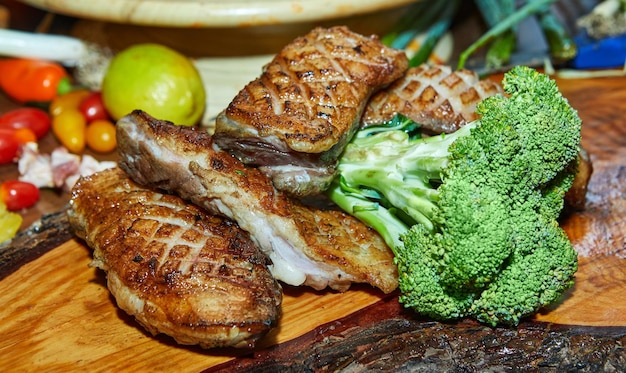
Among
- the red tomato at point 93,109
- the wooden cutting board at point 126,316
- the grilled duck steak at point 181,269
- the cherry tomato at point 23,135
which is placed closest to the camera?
the grilled duck steak at point 181,269

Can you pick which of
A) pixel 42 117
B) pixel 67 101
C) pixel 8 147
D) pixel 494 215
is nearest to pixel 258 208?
pixel 494 215

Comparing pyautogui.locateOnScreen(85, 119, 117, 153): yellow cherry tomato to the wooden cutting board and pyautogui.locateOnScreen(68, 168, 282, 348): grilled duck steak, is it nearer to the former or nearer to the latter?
the wooden cutting board

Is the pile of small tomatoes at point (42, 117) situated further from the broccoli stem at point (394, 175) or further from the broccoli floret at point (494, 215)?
the broccoli floret at point (494, 215)

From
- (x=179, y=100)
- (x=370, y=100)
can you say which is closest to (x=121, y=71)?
(x=179, y=100)

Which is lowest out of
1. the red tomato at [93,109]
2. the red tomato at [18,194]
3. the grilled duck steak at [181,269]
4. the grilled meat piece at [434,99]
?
the red tomato at [18,194]

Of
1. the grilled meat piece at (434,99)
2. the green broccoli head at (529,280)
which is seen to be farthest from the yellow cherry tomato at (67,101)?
the green broccoli head at (529,280)

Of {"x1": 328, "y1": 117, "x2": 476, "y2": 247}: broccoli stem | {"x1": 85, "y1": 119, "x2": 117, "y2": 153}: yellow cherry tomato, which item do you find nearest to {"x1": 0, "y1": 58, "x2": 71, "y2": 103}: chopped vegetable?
{"x1": 85, "y1": 119, "x2": 117, "y2": 153}: yellow cherry tomato
